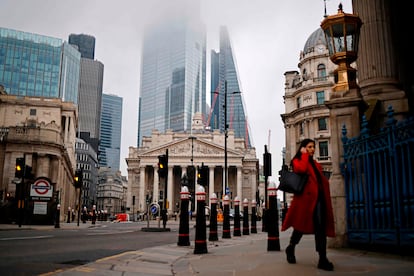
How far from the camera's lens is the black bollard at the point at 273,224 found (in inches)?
336

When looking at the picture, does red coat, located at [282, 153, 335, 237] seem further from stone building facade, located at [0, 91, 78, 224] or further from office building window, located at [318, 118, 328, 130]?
office building window, located at [318, 118, 328, 130]

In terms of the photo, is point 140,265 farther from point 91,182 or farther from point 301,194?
point 91,182

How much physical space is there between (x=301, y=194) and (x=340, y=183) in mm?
2558

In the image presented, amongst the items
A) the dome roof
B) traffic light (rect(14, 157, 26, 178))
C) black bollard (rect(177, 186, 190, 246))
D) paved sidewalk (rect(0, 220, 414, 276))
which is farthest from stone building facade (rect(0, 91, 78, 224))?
the dome roof

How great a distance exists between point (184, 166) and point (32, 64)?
65.7m

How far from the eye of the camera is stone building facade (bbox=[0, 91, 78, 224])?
29.9 metres

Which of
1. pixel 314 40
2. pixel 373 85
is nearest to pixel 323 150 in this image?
pixel 314 40

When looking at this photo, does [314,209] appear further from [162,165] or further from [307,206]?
[162,165]

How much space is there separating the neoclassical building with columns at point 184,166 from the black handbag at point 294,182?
82.3 meters

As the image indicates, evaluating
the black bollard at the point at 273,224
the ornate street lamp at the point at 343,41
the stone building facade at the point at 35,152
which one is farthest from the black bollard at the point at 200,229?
the stone building facade at the point at 35,152

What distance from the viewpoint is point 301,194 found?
17.9ft

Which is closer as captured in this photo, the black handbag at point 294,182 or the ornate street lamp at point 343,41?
the black handbag at point 294,182

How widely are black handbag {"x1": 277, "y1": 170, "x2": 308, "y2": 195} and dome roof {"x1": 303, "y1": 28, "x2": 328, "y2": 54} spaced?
52.7 m

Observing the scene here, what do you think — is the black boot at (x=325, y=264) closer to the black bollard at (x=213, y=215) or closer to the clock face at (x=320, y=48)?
the black bollard at (x=213, y=215)
